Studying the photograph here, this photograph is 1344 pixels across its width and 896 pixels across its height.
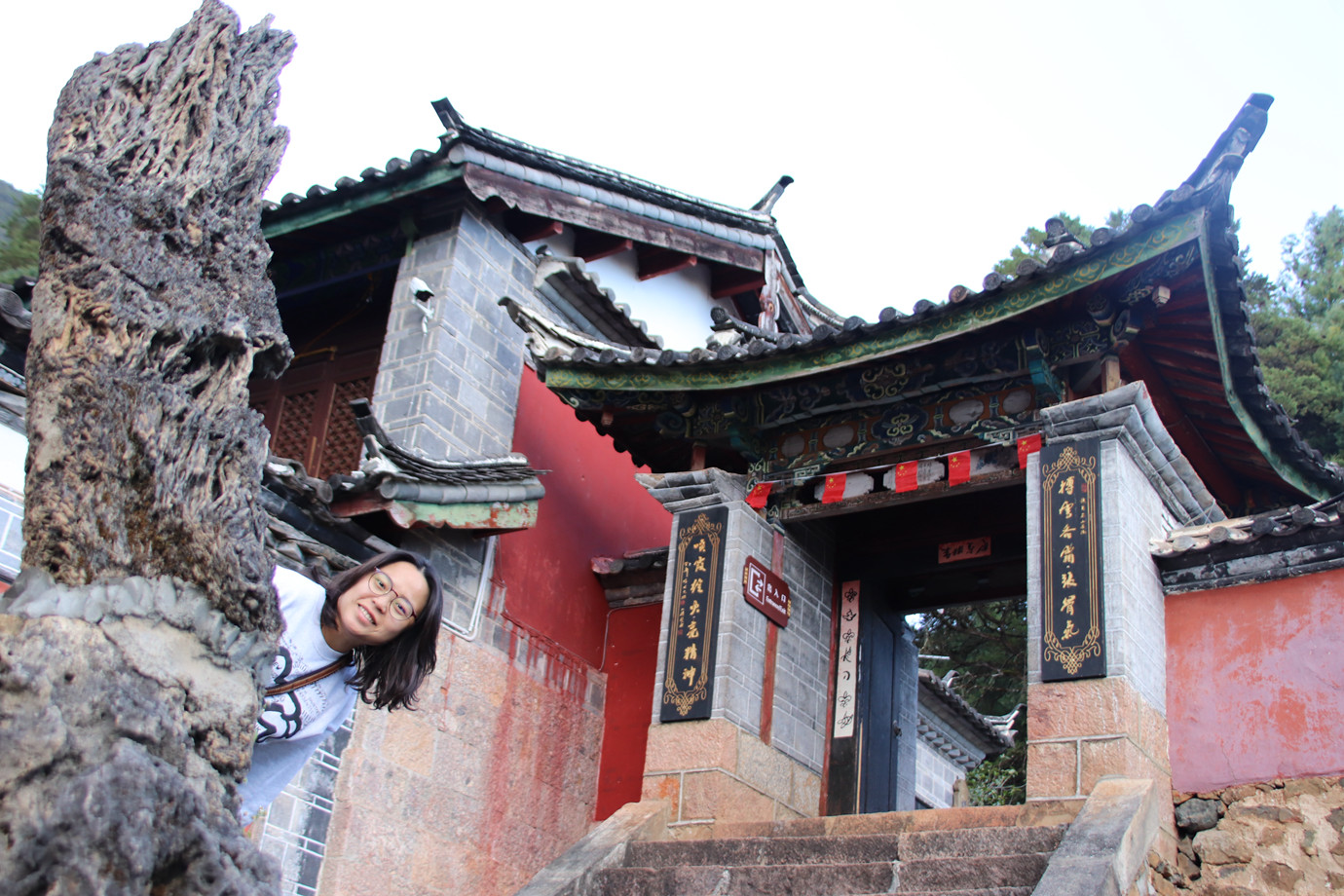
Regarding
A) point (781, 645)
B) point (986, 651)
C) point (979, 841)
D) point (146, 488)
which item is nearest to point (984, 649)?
point (986, 651)

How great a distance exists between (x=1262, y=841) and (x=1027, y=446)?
2386 millimetres

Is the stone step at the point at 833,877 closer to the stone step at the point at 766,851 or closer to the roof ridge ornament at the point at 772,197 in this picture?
the stone step at the point at 766,851

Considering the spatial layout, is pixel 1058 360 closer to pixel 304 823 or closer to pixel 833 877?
pixel 833 877

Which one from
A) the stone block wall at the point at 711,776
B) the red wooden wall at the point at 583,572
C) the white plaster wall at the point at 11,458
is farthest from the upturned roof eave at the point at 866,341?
the white plaster wall at the point at 11,458

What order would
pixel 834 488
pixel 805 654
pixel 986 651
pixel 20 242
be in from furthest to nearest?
pixel 986 651
pixel 20 242
pixel 805 654
pixel 834 488

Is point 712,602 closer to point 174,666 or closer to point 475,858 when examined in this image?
point 475,858

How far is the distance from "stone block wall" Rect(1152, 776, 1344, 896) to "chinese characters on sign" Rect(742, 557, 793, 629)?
273cm

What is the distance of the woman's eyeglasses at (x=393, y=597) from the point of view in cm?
238

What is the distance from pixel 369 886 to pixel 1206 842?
4.51 m

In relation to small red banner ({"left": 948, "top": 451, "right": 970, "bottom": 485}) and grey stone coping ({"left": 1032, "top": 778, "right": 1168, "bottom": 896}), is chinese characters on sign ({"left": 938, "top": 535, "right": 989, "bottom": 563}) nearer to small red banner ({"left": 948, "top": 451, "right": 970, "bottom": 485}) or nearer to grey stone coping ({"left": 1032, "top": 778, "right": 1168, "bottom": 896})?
small red banner ({"left": 948, "top": 451, "right": 970, "bottom": 485})

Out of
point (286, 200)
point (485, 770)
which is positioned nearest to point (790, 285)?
point (286, 200)

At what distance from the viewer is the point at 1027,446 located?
278 inches

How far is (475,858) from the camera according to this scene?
7719mm

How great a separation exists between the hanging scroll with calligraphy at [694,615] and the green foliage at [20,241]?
451 cm
